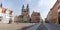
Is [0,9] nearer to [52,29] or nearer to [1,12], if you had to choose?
[1,12]

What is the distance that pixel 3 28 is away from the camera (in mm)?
4602

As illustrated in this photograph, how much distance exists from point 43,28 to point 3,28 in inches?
60.6

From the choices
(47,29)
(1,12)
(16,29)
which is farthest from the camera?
(1,12)

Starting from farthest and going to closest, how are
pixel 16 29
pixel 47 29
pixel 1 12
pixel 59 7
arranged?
pixel 1 12 → pixel 59 7 → pixel 16 29 → pixel 47 29

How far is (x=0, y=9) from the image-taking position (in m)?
15.9

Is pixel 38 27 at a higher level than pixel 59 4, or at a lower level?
lower

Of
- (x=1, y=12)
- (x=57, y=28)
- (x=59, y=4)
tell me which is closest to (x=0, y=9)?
(x=1, y=12)

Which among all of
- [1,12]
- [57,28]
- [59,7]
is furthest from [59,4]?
[57,28]

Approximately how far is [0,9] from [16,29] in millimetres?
11982

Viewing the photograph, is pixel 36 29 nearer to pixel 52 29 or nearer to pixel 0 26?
pixel 52 29

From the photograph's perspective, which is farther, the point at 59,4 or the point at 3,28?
the point at 59,4

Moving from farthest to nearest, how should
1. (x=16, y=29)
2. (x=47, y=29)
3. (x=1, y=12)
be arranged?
1. (x=1, y=12)
2. (x=16, y=29)
3. (x=47, y=29)

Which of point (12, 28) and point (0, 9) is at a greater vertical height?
point (0, 9)

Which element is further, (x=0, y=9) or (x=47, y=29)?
(x=0, y=9)
